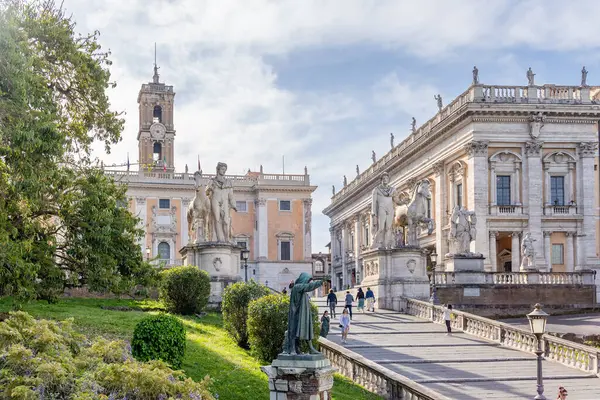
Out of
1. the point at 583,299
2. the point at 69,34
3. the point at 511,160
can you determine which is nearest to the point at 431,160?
the point at 511,160

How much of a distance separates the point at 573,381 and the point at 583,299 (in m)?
19.7

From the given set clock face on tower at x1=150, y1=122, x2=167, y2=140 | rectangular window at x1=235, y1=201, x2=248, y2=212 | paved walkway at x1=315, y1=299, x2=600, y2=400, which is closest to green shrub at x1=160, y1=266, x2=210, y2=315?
paved walkway at x1=315, y1=299, x2=600, y2=400

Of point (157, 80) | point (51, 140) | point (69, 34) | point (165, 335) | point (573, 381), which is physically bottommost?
point (573, 381)

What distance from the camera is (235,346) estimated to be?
19.9 metres

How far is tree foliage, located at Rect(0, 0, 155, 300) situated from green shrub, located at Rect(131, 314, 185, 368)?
4.21 ft

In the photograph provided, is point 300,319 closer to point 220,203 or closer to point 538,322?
point 538,322

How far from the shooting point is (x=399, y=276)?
31.1 meters

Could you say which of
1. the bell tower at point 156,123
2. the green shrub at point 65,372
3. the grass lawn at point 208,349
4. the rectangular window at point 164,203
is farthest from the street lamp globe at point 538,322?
the bell tower at point 156,123

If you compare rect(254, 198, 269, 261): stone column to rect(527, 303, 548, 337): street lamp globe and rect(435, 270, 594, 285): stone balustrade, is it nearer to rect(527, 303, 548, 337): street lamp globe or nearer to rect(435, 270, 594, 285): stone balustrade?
rect(435, 270, 594, 285): stone balustrade

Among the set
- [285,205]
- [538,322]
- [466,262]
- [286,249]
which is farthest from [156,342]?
[286,249]

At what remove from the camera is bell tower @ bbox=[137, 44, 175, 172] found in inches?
3145

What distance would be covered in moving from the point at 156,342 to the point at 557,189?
37752mm

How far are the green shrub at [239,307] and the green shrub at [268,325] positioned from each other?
146 centimetres

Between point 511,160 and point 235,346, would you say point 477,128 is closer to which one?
point 511,160
